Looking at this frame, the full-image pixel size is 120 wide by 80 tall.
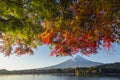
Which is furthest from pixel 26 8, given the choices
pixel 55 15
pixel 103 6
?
pixel 103 6

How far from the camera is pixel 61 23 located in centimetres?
1129

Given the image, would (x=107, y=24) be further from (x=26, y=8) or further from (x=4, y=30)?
(x=4, y=30)

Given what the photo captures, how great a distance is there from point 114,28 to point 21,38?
5.04m

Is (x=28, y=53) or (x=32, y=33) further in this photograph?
(x=28, y=53)

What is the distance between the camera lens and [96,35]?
10961mm

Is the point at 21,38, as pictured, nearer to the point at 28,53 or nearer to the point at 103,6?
the point at 28,53

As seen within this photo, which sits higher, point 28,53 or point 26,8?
point 26,8

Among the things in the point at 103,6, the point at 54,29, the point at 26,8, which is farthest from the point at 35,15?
the point at 103,6

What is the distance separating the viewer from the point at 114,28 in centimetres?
1043

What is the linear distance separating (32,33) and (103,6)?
5.08 m

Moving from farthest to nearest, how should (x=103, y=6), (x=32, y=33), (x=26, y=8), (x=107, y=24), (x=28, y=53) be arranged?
(x=28, y=53) → (x=32, y=33) → (x=26, y=8) → (x=107, y=24) → (x=103, y=6)

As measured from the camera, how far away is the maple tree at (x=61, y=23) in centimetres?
1002

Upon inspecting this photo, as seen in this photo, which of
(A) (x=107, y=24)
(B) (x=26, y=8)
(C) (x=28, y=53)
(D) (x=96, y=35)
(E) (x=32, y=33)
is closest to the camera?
(A) (x=107, y=24)

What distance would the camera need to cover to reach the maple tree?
32.9ft
